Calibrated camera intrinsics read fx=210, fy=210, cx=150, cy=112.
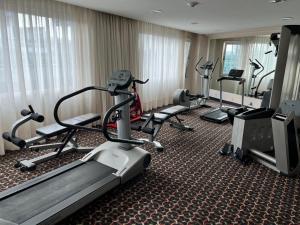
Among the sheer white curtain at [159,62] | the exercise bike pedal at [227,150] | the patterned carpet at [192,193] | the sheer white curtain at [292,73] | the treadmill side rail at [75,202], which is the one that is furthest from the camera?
the sheer white curtain at [159,62]

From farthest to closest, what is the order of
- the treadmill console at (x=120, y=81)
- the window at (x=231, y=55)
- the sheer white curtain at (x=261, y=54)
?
the window at (x=231, y=55) < the sheer white curtain at (x=261, y=54) < the treadmill console at (x=120, y=81)

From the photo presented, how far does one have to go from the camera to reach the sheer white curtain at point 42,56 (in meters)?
2.93

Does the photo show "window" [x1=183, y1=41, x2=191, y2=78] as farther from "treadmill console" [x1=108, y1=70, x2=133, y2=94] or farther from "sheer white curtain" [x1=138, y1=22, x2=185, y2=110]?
"treadmill console" [x1=108, y1=70, x2=133, y2=94]

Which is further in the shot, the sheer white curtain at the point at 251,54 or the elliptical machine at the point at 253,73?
the sheer white curtain at the point at 251,54

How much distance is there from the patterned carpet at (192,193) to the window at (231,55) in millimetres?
4331

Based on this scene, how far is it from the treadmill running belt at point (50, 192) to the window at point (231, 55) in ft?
18.5

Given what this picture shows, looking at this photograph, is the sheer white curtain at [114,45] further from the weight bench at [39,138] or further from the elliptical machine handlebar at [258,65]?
the elliptical machine handlebar at [258,65]

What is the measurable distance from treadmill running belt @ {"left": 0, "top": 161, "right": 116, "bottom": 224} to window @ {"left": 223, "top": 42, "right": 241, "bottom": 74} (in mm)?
5652

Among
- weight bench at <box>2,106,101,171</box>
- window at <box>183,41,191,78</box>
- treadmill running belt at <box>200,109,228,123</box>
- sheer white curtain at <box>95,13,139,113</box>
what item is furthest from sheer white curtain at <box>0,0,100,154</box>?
window at <box>183,41,191,78</box>

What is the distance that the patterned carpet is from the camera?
1.91 meters

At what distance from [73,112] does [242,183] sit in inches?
117

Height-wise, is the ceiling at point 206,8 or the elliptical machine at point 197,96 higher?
the ceiling at point 206,8

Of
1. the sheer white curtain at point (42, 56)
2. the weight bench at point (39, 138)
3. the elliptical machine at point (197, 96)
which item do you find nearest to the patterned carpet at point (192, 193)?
the weight bench at point (39, 138)

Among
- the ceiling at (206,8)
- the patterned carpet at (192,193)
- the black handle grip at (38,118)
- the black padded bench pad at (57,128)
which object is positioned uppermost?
the ceiling at (206,8)
